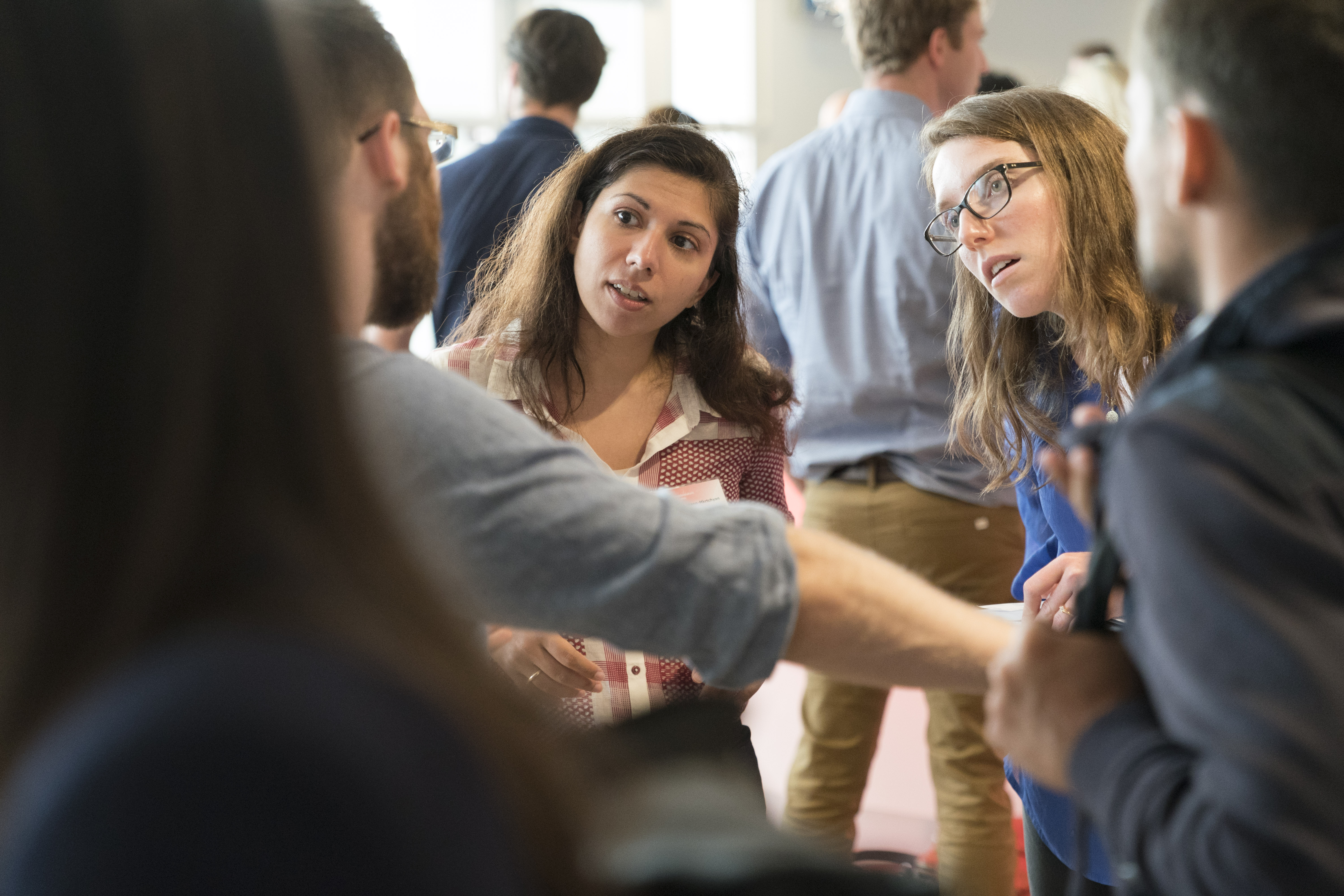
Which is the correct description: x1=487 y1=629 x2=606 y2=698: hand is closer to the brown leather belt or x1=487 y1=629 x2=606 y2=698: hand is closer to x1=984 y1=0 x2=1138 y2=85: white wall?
the brown leather belt

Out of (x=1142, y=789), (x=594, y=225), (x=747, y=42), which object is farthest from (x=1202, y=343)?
(x=747, y=42)

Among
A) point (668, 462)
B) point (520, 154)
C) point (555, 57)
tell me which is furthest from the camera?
point (555, 57)

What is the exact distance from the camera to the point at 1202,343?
30.4 inches

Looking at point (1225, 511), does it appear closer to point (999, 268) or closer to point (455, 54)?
point (999, 268)

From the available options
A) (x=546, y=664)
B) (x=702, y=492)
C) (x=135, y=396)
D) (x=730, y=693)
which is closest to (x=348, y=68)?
(x=135, y=396)

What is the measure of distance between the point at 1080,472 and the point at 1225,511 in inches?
6.4

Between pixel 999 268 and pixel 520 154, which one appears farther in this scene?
pixel 520 154

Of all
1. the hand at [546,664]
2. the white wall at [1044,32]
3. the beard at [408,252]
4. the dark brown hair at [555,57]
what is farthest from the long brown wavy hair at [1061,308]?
the white wall at [1044,32]

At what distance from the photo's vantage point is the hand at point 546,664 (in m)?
1.55

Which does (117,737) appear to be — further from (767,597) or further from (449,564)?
(767,597)

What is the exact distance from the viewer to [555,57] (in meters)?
2.95

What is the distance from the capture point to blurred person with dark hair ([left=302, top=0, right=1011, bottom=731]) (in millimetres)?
904

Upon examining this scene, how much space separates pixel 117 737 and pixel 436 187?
75 cm

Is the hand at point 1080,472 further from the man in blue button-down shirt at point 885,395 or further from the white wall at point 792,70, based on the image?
the white wall at point 792,70
